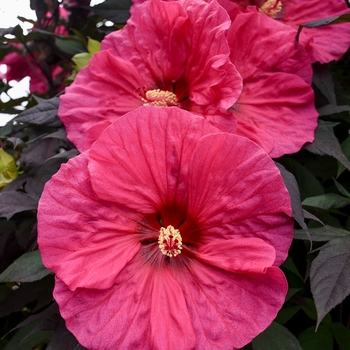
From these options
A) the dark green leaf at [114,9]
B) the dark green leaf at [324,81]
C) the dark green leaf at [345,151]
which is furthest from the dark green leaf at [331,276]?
the dark green leaf at [114,9]

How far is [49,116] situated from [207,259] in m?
0.33

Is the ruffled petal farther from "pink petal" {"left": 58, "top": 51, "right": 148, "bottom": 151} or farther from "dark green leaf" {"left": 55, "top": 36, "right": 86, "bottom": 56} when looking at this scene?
"dark green leaf" {"left": 55, "top": 36, "right": 86, "bottom": 56}

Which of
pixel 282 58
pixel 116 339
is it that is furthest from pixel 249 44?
pixel 116 339

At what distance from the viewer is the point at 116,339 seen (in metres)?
0.46

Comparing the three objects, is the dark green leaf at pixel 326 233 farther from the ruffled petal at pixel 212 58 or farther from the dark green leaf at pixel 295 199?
the ruffled petal at pixel 212 58

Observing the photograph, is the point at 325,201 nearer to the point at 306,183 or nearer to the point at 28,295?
the point at 306,183

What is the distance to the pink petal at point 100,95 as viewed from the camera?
2.05 feet

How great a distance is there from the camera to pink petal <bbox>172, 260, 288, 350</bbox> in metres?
Result: 0.45

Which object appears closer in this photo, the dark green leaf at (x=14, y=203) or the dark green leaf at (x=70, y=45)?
the dark green leaf at (x=14, y=203)

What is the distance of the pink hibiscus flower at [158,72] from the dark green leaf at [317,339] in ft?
1.02

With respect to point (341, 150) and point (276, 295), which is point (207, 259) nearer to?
point (276, 295)

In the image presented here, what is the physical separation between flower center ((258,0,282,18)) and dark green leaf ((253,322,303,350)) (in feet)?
1.47

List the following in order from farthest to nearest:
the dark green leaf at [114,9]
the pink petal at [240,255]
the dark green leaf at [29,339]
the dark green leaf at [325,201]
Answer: the dark green leaf at [114,9] → the dark green leaf at [29,339] → the dark green leaf at [325,201] → the pink petal at [240,255]

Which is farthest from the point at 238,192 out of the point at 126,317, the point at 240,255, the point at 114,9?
the point at 114,9
